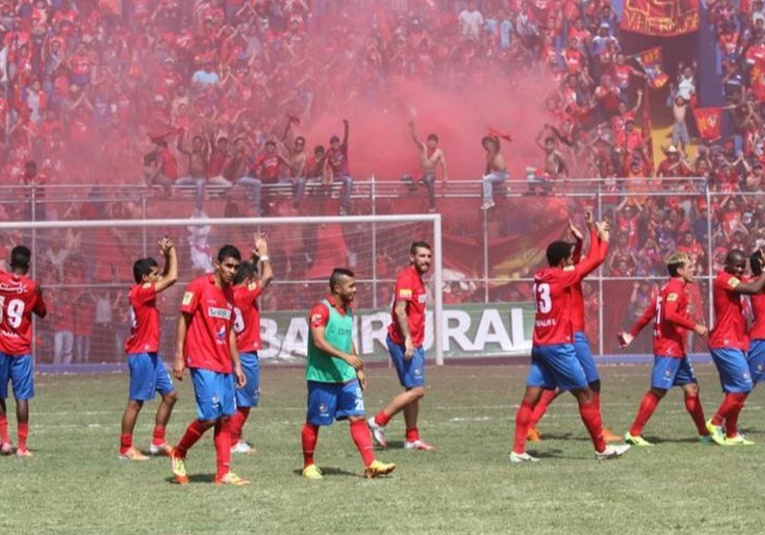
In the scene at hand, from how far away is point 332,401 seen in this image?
1371 centimetres

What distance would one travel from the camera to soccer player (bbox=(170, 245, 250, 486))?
13.2m

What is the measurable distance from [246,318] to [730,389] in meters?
5.12

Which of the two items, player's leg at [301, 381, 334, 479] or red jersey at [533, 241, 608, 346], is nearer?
player's leg at [301, 381, 334, 479]

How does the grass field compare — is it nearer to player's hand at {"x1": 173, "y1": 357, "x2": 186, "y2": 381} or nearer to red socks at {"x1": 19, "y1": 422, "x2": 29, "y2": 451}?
red socks at {"x1": 19, "y1": 422, "x2": 29, "y2": 451}

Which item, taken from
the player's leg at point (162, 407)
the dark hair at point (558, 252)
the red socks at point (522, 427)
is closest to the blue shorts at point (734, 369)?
the dark hair at point (558, 252)

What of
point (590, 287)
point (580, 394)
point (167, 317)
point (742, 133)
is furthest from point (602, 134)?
point (580, 394)

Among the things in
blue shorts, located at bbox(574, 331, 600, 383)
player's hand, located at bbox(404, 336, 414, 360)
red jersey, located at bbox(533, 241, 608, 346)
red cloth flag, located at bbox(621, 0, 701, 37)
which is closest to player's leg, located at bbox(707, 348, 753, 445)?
blue shorts, located at bbox(574, 331, 600, 383)

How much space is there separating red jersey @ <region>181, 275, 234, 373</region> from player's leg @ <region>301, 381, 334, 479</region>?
0.83m

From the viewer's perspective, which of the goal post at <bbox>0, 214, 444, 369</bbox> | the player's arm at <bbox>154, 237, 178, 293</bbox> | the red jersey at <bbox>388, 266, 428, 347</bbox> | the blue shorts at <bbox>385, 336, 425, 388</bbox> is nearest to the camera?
the player's arm at <bbox>154, 237, 178, 293</bbox>

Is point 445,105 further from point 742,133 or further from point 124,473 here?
point 124,473

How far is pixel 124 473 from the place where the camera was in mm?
14383

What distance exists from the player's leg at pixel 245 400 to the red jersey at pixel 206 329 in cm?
257

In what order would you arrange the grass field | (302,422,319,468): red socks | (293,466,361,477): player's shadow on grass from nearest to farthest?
the grass field → (302,422,319,468): red socks → (293,466,361,477): player's shadow on grass

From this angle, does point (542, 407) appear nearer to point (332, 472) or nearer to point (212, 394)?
point (332, 472)
